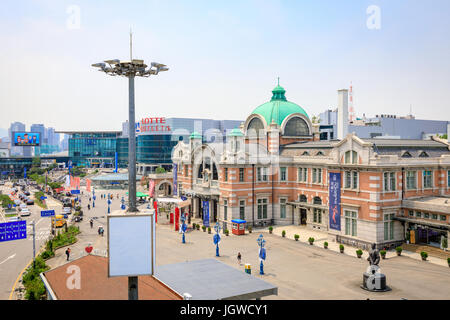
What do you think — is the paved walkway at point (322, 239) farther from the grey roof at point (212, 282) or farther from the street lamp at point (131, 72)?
the street lamp at point (131, 72)

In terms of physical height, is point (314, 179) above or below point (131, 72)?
below

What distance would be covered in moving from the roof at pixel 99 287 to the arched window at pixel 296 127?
44126 mm

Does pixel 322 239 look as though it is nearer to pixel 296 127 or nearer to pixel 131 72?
pixel 296 127

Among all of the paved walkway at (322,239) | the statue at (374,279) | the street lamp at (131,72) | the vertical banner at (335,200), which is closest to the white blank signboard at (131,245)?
the street lamp at (131,72)

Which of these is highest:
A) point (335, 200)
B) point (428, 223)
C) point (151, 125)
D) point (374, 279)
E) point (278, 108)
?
point (151, 125)

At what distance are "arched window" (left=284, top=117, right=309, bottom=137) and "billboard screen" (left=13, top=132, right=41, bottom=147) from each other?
4010 inches

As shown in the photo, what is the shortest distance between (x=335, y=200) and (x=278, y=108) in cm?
2118

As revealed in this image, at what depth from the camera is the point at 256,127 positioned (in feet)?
209

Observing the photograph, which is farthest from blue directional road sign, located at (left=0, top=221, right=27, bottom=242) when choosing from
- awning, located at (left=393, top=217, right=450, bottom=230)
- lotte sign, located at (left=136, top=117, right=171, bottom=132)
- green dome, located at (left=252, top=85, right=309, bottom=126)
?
lotte sign, located at (left=136, top=117, right=171, bottom=132)

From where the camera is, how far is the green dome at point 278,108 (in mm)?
62112

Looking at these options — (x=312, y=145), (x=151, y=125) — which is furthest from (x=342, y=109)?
(x=151, y=125)

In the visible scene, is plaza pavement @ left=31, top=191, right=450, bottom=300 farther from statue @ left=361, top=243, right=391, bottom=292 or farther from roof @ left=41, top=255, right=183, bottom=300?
roof @ left=41, top=255, right=183, bottom=300

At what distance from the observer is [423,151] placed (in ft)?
158
